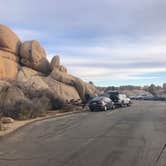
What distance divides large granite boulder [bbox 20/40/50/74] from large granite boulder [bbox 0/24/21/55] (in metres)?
0.98

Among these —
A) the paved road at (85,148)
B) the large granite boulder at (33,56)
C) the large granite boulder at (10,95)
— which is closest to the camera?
the paved road at (85,148)

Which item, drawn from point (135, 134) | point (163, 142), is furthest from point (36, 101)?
point (163, 142)

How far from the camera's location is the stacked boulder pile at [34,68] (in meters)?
46.6

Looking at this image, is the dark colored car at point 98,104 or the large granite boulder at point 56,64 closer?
the dark colored car at point 98,104

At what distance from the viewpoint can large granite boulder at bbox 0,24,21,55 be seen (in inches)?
1906

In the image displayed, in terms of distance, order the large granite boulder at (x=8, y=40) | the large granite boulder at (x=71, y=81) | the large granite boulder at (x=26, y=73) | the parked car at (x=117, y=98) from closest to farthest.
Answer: the parked car at (x=117, y=98) < the large granite boulder at (x=26, y=73) < the large granite boulder at (x=8, y=40) < the large granite boulder at (x=71, y=81)

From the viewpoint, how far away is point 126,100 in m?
45.8

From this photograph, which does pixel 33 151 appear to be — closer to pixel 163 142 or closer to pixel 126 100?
pixel 163 142

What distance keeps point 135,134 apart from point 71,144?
3.82m

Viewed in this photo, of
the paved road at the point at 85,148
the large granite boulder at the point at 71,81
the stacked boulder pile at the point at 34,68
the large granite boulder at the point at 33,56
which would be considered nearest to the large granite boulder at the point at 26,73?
the stacked boulder pile at the point at 34,68

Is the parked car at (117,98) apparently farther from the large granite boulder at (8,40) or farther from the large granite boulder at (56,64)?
the large granite boulder at (8,40)

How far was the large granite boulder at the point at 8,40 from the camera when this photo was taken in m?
48.4

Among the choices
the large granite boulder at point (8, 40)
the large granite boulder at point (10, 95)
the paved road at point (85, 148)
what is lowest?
the paved road at point (85, 148)

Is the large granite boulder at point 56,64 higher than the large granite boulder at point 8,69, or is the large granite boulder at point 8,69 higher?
the large granite boulder at point 56,64
